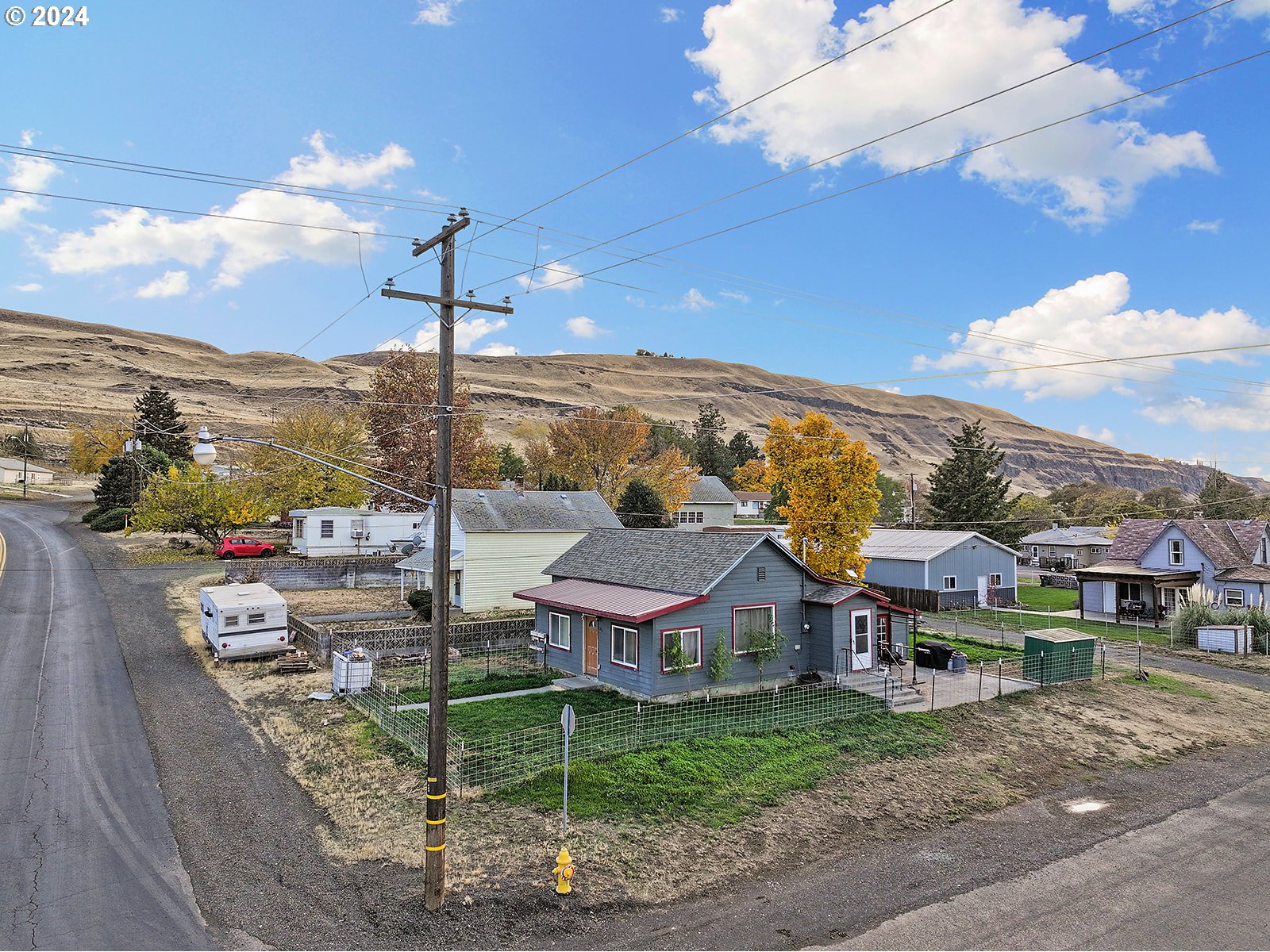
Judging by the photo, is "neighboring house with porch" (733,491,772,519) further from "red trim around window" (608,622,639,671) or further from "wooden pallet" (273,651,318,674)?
"wooden pallet" (273,651,318,674)

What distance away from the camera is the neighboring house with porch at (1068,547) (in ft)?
230

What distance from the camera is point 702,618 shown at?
23375 millimetres

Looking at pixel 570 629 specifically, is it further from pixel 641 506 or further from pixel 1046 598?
pixel 1046 598

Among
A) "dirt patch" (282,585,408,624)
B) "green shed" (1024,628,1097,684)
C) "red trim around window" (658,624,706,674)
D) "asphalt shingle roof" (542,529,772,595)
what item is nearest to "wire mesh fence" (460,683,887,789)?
"red trim around window" (658,624,706,674)

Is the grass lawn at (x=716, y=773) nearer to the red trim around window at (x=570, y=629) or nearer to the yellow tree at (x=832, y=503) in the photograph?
the red trim around window at (x=570, y=629)

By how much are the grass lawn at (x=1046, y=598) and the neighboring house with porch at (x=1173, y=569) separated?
2772 mm

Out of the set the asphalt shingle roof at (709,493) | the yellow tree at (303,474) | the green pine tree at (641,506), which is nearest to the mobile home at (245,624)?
the yellow tree at (303,474)

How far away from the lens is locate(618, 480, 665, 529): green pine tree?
63375 mm

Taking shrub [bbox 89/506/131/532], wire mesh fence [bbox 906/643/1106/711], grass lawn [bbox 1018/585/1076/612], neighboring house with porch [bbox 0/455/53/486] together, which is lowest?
grass lawn [bbox 1018/585/1076/612]

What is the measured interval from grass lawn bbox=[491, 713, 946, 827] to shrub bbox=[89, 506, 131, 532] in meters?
63.0

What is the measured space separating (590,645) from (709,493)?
212ft

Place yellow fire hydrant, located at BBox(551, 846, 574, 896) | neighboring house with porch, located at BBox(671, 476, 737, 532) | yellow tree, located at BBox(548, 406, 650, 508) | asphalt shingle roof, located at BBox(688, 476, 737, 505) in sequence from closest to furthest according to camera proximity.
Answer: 1. yellow fire hydrant, located at BBox(551, 846, 574, 896)
2. yellow tree, located at BBox(548, 406, 650, 508)
3. neighboring house with porch, located at BBox(671, 476, 737, 532)
4. asphalt shingle roof, located at BBox(688, 476, 737, 505)

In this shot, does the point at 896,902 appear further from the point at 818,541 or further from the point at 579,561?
the point at 818,541

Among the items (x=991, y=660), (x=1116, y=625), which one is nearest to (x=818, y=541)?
(x=991, y=660)
